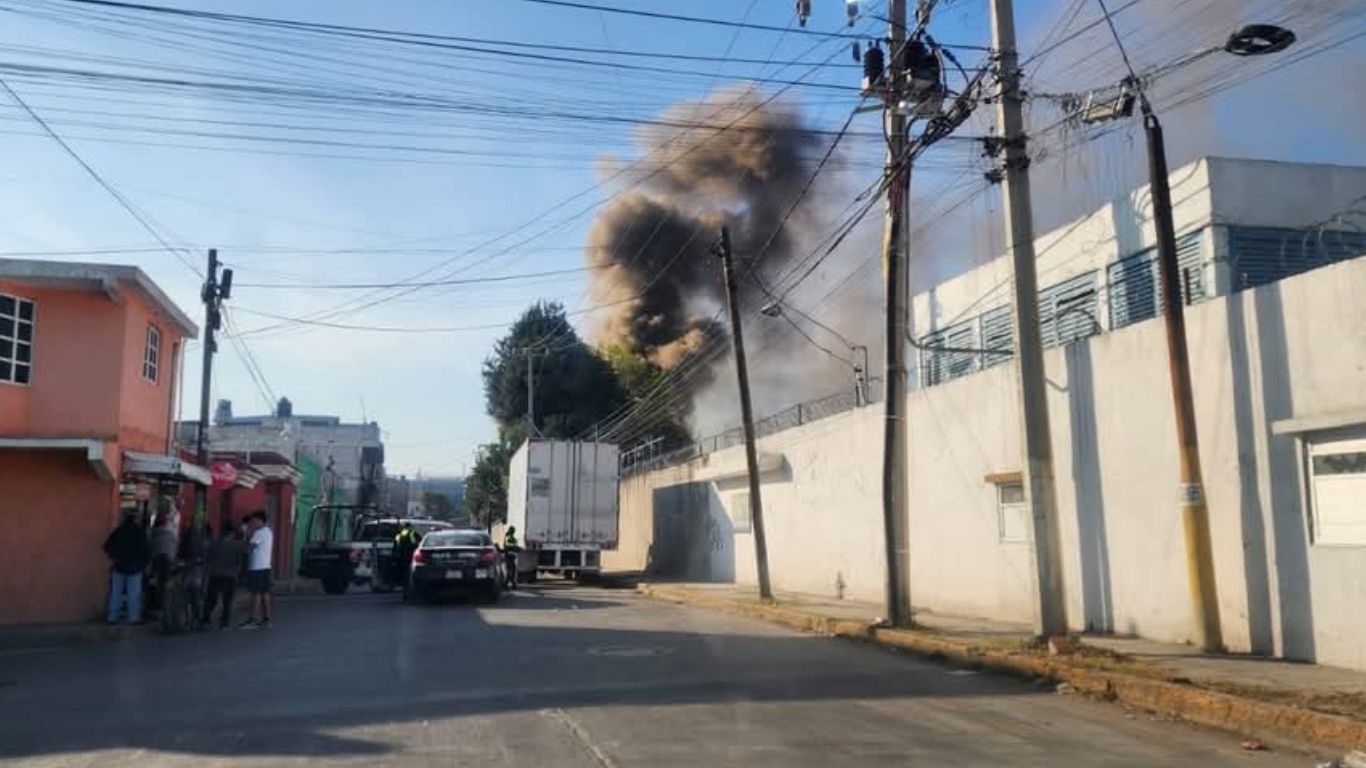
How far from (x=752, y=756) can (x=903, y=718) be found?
6.39 ft

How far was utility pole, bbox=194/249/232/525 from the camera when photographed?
75.5ft

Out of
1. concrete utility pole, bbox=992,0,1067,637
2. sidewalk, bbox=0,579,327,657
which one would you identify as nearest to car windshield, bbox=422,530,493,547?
sidewalk, bbox=0,579,327,657

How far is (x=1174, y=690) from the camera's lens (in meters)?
9.03

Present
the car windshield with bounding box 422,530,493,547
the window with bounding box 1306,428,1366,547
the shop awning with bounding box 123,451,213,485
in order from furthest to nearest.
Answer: the car windshield with bounding box 422,530,493,547, the shop awning with bounding box 123,451,213,485, the window with bounding box 1306,428,1366,547

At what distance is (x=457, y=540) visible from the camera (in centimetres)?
2175

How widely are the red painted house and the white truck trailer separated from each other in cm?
1309

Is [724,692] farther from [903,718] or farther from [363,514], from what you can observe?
[363,514]

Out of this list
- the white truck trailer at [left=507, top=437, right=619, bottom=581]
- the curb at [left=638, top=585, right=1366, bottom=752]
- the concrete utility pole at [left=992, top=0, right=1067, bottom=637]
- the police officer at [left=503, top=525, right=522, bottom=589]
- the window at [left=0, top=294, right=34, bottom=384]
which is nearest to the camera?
the curb at [left=638, top=585, right=1366, bottom=752]

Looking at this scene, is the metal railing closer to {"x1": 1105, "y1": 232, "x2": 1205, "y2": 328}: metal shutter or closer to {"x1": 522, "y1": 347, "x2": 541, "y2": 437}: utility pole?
{"x1": 1105, "y1": 232, "x2": 1205, "y2": 328}: metal shutter

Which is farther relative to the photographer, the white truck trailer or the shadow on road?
the white truck trailer

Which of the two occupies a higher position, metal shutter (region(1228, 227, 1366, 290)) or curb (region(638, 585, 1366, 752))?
metal shutter (region(1228, 227, 1366, 290))

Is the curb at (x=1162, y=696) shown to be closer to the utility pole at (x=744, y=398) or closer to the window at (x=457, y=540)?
the utility pole at (x=744, y=398)

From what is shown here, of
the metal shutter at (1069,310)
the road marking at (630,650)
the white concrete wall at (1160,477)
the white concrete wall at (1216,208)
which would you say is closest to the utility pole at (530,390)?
the white concrete wall at (1160,477)

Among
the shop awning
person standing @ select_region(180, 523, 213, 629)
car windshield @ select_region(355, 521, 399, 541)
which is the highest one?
the shop awning
